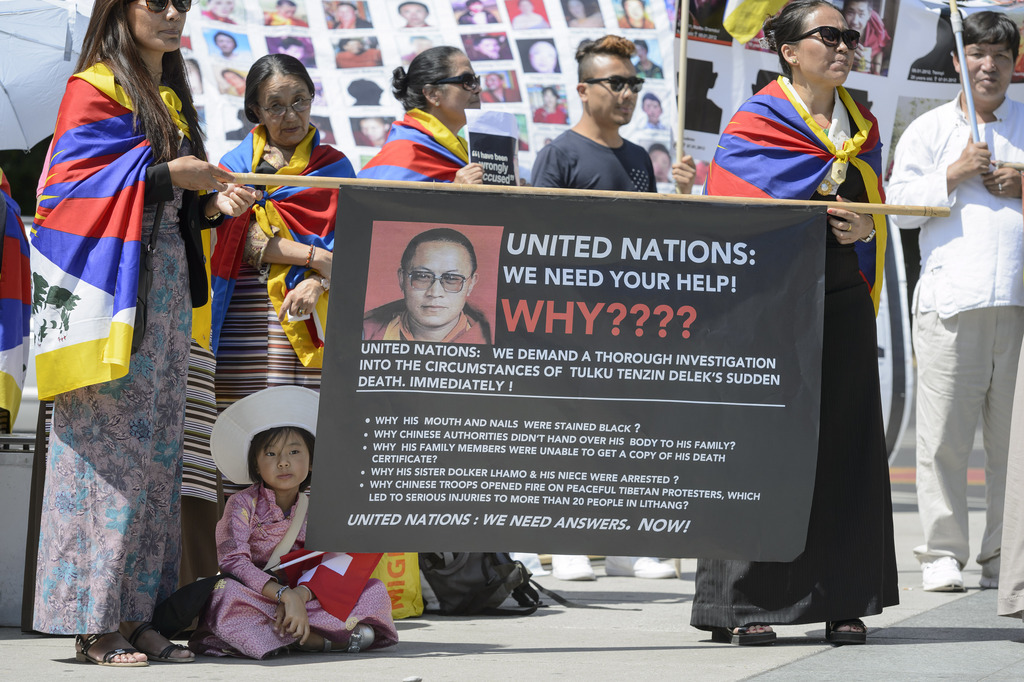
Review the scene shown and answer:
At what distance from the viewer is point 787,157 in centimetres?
455

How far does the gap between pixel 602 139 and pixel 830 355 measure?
7.44ft

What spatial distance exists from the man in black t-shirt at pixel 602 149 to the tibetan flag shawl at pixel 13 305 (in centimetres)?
240

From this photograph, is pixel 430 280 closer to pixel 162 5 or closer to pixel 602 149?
pixel 162 5

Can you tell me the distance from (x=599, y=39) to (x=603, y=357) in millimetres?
2811

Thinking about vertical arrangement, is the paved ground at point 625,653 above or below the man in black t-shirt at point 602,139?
below

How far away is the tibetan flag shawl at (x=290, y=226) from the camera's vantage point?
4.82 m

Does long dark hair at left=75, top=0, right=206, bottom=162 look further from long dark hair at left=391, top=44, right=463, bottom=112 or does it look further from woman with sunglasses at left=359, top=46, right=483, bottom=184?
long dark hair at left=391, top=44, right=463, bottom=112

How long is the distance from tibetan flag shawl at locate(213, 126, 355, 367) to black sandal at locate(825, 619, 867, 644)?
1.96 meters

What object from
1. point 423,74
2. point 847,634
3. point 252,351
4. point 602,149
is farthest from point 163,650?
point 602,149

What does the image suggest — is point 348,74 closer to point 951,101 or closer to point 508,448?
point 951,101

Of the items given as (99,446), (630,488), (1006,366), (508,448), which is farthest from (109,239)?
(1006,366)

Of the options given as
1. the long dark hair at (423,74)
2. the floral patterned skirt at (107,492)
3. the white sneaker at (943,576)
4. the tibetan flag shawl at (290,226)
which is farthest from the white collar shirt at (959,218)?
the floral patterned skirt at (107,492)

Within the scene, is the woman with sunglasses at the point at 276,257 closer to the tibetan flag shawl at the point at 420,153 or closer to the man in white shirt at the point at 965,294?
the tibetan flag shawl at the point at 420,153

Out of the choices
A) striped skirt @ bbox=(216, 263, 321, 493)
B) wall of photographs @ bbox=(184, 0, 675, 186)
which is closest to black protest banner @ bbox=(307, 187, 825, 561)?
striped skirt @ bbox=(216, 263, 321, 493)
